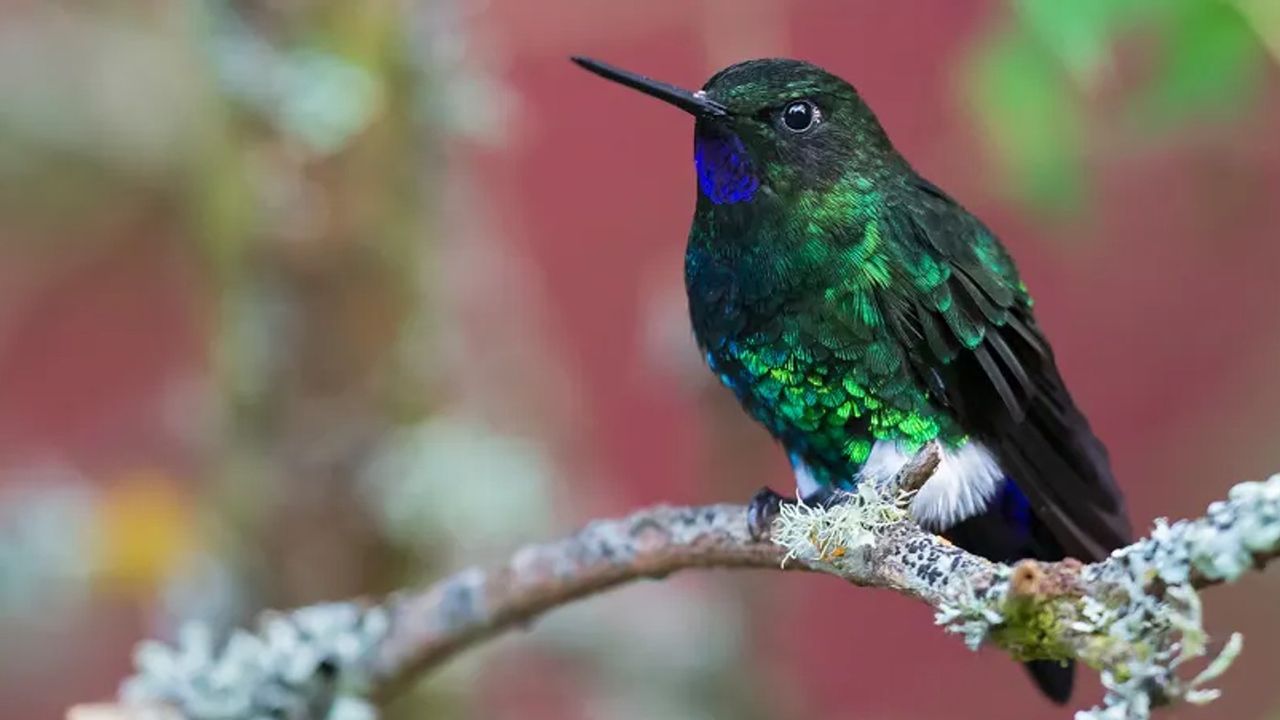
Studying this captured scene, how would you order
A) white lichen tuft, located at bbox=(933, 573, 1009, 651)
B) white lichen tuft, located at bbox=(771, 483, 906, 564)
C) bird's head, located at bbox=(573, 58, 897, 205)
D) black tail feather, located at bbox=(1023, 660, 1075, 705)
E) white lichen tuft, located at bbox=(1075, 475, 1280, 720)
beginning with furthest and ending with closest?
black tail feather, located at bbox=(1023, 660, 1075, 705), bird's head, located at bbox=(573, 58, 897, 205), white lichen tuft, located at bbox=(771, 483, 906, 564), white lichen tuft, located at bbox=(933, 573, 1009, 651), white lichen tuft, located at bbox=(1075, 475, 1280, 720)

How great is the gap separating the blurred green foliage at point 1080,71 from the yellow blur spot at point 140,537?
1359 millimetres

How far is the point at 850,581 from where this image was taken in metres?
0.90

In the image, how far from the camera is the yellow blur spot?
85.9 inches

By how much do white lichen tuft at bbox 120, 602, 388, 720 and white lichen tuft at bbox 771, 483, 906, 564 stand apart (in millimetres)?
537

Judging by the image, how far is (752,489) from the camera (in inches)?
83.4

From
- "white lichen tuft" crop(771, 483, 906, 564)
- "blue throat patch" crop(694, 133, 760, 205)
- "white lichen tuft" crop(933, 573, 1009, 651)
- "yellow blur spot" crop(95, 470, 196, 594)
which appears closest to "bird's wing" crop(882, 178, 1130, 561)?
"blue throat patch" crop(694, 133, 760, 205)

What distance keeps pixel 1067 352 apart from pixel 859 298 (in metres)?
1.79

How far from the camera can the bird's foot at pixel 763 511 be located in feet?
3.60

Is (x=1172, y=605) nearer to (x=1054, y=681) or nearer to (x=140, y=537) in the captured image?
(x=1054, y=681)

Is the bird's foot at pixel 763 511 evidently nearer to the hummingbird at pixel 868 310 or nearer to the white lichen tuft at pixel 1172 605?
the hummingbird at pixel 868 310

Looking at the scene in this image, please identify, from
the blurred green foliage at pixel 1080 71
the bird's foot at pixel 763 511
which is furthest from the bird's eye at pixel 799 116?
the bird's foot at pixel 763 511

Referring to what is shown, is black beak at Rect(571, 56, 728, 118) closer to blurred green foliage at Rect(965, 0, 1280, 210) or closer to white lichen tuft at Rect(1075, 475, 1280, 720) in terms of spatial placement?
blurred green foliage at Rect(965, 0, 1280, 210)

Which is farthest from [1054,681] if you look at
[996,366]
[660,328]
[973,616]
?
[660,328]

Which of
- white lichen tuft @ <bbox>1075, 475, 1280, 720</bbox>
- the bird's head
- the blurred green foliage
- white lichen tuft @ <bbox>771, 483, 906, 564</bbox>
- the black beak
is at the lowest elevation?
white lichen tuft @ <bbox>1075, 475, 1280, 720</bbox>
